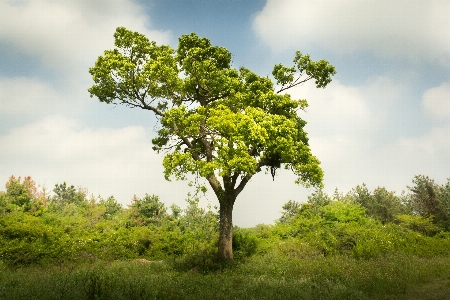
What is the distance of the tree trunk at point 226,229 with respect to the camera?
16.6 meters

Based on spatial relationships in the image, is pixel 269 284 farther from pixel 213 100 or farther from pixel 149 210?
pixel 149 210

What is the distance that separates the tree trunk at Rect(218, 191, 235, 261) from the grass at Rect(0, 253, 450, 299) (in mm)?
1920

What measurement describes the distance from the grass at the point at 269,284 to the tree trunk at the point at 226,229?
6.30 ft

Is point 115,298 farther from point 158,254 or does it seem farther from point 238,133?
point 158,254

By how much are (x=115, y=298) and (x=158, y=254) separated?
44.7ft

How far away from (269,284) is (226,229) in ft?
23.8

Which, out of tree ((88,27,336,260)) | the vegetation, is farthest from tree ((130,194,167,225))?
tree ((88,27,336,260))

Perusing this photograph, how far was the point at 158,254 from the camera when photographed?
20266mm

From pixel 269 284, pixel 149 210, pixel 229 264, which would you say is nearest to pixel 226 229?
pixel 229 264

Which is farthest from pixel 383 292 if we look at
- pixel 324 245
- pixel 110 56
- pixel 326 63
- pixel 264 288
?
pixel 110 56

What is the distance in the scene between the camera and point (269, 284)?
996 cm

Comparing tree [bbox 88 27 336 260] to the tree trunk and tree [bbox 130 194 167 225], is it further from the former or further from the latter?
tree [bbox 130 194 167 225]

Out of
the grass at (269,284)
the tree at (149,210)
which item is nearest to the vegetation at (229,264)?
the grass at (269,284)

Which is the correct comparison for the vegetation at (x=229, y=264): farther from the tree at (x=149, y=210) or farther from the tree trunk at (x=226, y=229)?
the tree at (x=149, y=210)
